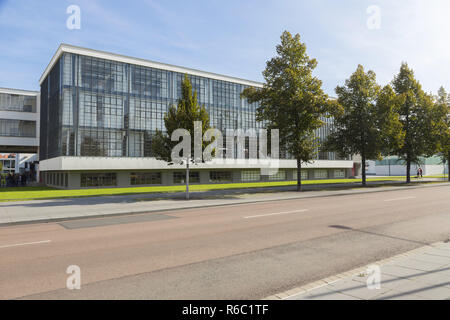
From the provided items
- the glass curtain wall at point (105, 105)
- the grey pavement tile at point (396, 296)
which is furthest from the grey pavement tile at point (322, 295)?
the glass curtain wall at point (105, 105)

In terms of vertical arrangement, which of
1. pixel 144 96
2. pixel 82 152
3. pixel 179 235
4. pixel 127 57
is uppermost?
pixel 127 57

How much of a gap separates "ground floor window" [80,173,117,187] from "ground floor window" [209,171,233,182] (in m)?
14.0

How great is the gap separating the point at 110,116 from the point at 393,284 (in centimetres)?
3911

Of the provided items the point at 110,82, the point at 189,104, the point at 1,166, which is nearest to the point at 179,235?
the point at 189,104

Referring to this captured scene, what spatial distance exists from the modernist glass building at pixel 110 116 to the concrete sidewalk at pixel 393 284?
35594 mm

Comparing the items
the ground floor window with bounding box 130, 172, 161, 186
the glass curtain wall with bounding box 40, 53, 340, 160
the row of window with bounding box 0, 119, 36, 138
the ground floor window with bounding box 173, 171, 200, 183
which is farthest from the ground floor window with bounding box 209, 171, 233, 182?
the row of window with bounding box 0, 119, 36, 138

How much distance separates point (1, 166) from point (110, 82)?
81.6m

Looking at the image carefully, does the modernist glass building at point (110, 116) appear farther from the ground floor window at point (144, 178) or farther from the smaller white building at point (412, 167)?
the smaller white building at point (412, 167)

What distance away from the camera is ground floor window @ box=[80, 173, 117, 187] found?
3681cm

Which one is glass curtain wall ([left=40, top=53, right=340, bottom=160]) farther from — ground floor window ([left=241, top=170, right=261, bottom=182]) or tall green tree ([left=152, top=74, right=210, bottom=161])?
tall green tree ([left=152, top=74, right=210, bottom=161])

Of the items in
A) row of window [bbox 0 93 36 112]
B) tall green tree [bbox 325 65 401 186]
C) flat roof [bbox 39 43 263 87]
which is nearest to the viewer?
tall green tree [bbox 325 65 401 186]

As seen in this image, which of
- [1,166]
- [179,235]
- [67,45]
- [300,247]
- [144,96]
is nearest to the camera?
[300,247]
